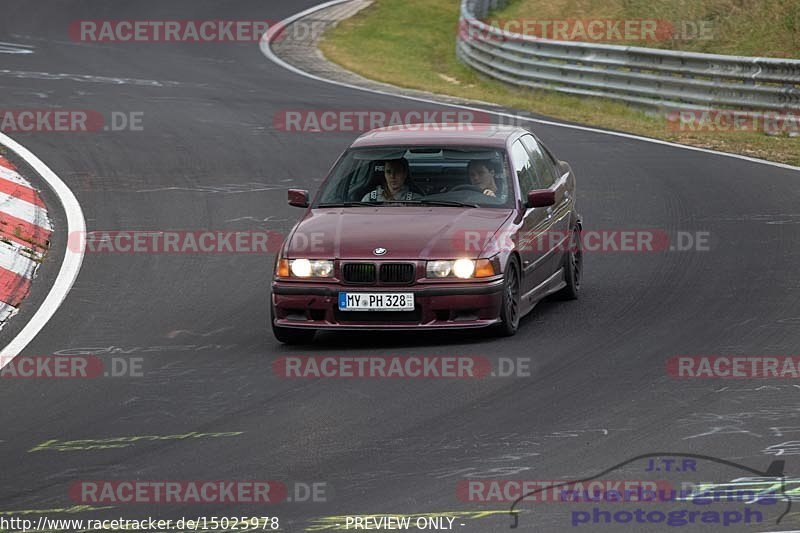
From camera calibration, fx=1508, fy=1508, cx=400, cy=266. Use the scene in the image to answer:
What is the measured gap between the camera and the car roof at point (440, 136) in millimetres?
11758

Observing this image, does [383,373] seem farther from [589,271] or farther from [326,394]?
[589,271]

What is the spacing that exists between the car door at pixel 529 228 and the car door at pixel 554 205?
10cm

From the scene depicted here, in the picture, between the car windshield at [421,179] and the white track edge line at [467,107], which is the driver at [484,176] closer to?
the car windshield at [421,179]

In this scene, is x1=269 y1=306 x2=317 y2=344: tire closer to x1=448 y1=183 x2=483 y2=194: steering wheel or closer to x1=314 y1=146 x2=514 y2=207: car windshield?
x1=314 y1=146 x2=514 y2=207: car windshield

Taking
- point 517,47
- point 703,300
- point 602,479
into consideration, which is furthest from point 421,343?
point 517,47

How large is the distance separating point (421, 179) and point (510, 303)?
1.46 m

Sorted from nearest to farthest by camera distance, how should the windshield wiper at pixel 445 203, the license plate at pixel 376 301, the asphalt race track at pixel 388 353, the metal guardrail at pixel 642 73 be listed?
the asphalt race track at pixel 388 353, the license plate at pixel 376 301, the windshield wiper at pixel 445 203, the metal guardrail at pixel 642 73

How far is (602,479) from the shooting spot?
7.22 m

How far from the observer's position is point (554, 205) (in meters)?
12.3

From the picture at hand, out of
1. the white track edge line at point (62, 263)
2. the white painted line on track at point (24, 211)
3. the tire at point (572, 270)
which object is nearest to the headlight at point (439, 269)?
the tire at point (572, 270)

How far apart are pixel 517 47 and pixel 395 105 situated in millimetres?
4868

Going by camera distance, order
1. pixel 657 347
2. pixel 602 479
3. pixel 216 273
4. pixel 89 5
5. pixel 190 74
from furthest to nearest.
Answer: pixel 89 5 → pixel 190 74 → pixel 216 273 → pixel 657 347 → pixel 602 479

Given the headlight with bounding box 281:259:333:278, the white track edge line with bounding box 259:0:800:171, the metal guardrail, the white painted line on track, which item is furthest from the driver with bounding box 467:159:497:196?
the metal guardrail

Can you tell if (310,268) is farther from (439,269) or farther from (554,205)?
(554,205)
